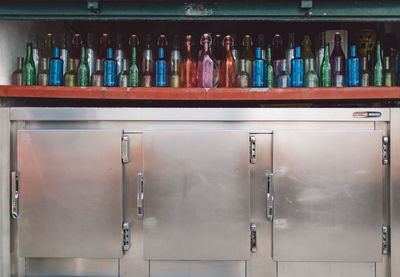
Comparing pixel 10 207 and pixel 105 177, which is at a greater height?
pixel 105 177

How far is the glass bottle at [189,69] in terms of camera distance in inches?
72.3

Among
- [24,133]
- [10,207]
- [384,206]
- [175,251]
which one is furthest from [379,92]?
[10,207]

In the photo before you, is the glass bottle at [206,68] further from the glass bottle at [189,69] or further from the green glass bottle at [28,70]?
the green glass bottle at [28,70]

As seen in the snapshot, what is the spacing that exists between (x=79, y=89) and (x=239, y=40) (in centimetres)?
143

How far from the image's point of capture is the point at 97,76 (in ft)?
6.01

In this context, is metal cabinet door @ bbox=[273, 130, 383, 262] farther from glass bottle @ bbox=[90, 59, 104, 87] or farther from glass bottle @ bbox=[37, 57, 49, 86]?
glass bottle @ bbox=[37, 57, 49, 86]

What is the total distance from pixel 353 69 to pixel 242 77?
712 mm

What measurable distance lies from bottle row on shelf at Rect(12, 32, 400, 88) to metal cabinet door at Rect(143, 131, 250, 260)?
482mm

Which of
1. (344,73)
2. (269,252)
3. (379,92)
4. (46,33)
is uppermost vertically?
(46,33)

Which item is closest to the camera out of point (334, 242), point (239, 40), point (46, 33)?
point (334, 242)

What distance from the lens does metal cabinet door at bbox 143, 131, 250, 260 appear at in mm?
1412

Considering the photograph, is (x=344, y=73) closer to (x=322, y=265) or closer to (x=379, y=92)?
(x=379, y=92)

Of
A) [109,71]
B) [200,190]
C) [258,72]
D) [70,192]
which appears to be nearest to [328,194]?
[200,190]

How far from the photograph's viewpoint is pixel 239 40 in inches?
90.4
